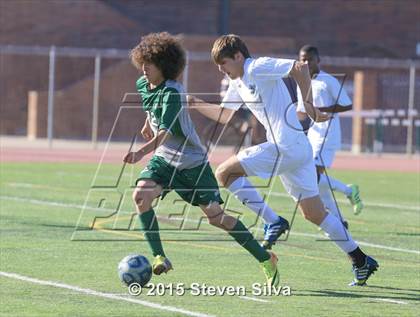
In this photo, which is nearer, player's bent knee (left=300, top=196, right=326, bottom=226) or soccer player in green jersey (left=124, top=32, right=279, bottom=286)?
soccer player in green jersey (left=124, top=32, right=279, bottom=286)

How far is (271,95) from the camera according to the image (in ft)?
31.9

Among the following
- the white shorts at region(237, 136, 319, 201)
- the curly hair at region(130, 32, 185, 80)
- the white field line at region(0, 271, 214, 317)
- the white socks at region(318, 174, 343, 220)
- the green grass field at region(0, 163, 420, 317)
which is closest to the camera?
the white field line at region(0, 271, 214, 317)

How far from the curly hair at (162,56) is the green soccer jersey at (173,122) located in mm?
101

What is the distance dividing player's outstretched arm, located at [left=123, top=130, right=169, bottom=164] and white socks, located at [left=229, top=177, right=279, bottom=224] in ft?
3.84

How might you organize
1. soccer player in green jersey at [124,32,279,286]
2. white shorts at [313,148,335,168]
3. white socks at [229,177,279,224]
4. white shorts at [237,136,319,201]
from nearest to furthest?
soccer player in green jersey at [124,32,279,286]
white shorts at [237,136,319,201]
white socks at [229,177,279,224]
white shorts at [313,148,335,168]

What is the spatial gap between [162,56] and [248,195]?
184 centimetres

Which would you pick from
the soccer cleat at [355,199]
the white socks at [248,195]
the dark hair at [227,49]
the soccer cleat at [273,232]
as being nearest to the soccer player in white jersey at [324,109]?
the soccer cleat at [355,199]

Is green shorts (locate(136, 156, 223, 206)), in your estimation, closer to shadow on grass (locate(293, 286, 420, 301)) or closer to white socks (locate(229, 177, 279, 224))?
white socks (locate(229, 177, 279, 224))

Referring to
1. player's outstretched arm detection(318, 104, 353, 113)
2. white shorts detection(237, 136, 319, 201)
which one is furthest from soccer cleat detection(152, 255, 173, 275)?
player's outstretched arm detection(318, 104, 353, 113)

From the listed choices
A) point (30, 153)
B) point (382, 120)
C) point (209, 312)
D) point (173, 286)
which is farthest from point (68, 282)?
point (382, 120)

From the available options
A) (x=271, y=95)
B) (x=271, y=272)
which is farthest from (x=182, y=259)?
(x=271, y=95)

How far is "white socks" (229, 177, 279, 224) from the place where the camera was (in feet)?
34.2

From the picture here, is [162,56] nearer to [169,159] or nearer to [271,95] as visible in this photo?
[169,159]

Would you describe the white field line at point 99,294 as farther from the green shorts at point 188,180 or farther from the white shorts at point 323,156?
the white shorts at point 323,156
